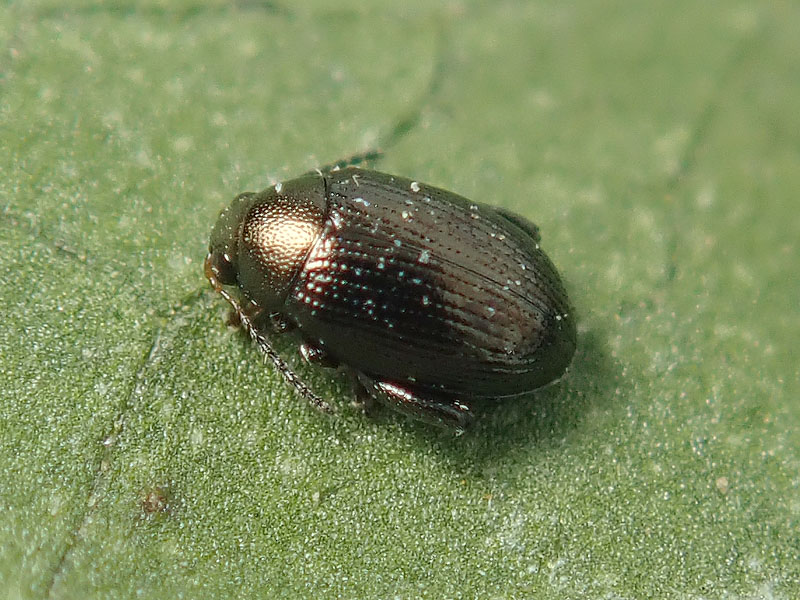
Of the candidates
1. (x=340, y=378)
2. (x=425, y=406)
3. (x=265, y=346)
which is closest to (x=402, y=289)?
(x=425, y=406)

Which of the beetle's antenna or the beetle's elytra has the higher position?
the beetle's elytra

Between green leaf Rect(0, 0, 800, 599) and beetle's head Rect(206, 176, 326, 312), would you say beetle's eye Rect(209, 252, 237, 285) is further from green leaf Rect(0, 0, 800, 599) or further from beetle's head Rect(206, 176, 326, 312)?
green leaf Rect(0, 0, 800, 599)

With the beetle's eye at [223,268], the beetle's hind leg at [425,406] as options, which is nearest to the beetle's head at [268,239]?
the beetle's eye at [223,268]

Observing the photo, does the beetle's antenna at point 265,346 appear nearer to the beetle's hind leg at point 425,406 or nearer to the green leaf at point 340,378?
the green leaf at point 340,378

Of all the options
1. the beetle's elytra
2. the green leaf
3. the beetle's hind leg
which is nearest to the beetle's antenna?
the beetle's elytra

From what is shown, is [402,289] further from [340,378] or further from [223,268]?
[223,268]

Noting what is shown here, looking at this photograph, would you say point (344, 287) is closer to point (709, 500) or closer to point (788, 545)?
point (709, 500)
